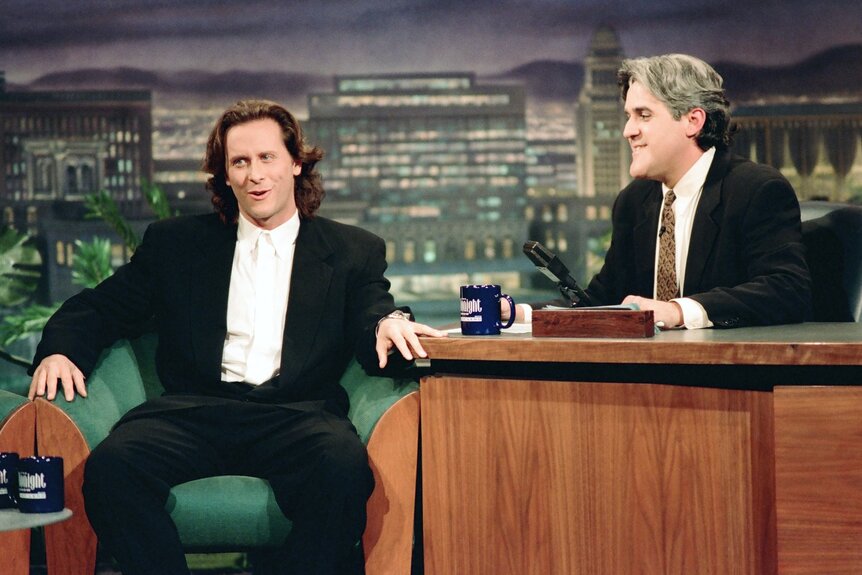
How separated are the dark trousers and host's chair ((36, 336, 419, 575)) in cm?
5

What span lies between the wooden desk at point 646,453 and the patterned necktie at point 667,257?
1.72ft

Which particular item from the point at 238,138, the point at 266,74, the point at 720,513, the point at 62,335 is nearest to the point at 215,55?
the point at 266,74

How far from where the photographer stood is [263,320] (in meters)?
2.71

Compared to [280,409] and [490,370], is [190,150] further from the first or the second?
[490,370]

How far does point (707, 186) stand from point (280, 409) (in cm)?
132

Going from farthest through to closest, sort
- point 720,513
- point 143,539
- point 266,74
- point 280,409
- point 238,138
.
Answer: point 266,74 → point 238,138 → point 280,409 → point 143,539 → point 720,513

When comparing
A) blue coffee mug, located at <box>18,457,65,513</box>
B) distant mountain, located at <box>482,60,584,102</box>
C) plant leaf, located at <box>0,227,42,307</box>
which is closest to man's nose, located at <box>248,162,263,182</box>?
blue coffee mug, located at <box>18,457,65,513</box>

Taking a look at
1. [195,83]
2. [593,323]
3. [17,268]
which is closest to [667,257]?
[593,323]

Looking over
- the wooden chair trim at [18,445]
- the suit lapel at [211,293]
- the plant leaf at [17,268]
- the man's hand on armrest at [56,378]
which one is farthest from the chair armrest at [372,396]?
the plant leaf at [17,268]

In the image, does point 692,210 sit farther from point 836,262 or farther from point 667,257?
point 836,262

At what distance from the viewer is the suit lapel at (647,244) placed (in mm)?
2926

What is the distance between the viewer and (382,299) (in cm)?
270

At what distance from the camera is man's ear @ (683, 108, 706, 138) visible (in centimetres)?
285

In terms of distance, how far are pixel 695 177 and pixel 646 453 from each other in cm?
103
